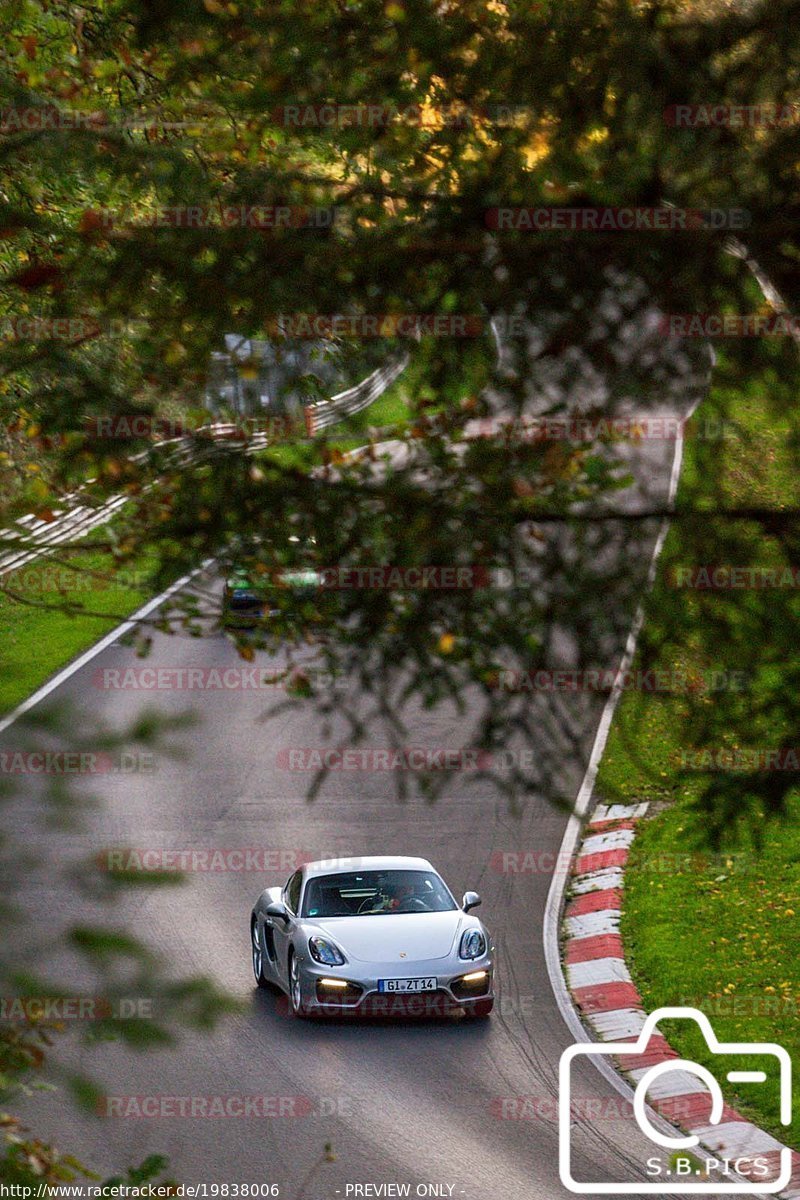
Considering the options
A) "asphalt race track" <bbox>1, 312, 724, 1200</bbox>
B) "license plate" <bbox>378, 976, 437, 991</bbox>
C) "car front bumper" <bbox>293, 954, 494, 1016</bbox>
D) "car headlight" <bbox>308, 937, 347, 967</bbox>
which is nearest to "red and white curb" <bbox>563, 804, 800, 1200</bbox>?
"asphalt race track" <bbox>1, 312, 724, 1200</bbox>

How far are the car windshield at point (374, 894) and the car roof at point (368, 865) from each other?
2.0 inches

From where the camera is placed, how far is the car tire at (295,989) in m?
13.6

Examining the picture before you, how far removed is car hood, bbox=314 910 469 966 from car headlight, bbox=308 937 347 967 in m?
0.07

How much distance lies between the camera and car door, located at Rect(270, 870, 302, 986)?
45.2 feet

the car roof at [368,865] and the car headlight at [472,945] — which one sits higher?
the car roof at [368,865]

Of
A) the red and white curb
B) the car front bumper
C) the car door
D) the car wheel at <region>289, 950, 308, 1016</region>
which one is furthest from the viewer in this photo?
the car door

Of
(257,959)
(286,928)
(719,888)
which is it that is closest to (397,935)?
(286,928)

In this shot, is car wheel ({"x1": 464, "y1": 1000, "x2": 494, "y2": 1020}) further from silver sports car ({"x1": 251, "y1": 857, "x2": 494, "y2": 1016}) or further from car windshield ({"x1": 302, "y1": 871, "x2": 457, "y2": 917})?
car windshield ({"x1": 302, "y1": 871, "x2": 457, "y2": 917})

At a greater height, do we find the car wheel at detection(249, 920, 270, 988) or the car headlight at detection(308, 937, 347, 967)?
Answer: the car headlight at detection(308, 937, 347, 967)

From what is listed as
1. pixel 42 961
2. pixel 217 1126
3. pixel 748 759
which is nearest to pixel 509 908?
pixel 217 1126

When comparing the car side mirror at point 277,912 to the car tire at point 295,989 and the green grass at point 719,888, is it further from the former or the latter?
the green grass at point 719,888

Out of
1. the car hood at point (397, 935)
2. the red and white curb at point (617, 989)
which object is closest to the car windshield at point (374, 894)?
the car hood at point (397, 935)

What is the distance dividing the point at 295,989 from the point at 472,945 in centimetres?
168

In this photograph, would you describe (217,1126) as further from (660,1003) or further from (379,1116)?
(660,1003)
